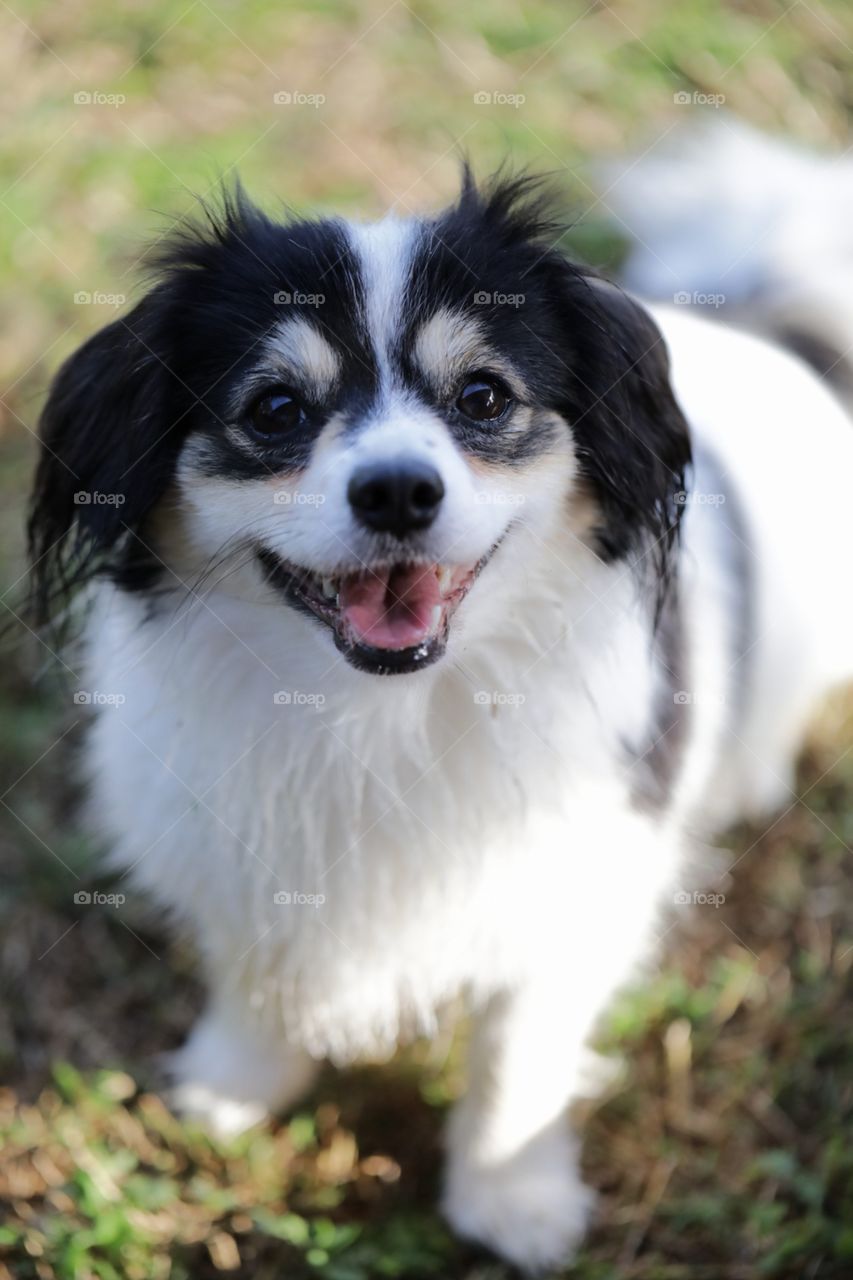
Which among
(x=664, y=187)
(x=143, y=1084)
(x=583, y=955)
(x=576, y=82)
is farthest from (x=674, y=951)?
(x=576, y=82)

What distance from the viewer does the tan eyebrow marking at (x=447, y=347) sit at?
74.7 inches

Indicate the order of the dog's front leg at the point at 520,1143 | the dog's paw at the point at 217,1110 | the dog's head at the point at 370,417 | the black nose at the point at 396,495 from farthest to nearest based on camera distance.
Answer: the dog's paw at the point at 217,1110 → the dog's front leg at the point at 520,1143 → the dog's head at the point at 370,417 → the black nose at the point at 396,495

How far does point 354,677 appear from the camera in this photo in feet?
6.43

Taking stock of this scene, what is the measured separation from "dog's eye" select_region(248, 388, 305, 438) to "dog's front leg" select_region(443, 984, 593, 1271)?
1177 millimetres

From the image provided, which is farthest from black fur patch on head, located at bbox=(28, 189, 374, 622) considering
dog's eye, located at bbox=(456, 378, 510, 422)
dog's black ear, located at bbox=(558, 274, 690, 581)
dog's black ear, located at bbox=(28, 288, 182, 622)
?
dog's black ear, located at bbox=(558, 274, 690, 581)

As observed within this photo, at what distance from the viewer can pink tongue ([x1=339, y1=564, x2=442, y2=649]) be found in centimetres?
187

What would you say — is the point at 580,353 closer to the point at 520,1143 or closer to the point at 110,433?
the point at 110,433

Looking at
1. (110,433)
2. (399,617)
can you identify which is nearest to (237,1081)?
(399,617)

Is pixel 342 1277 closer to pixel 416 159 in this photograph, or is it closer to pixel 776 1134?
pixel 776 1134

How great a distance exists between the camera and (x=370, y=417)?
1.85m

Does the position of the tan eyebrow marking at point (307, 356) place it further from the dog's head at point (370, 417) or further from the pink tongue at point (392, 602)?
the pink tongue at point (392, 602)

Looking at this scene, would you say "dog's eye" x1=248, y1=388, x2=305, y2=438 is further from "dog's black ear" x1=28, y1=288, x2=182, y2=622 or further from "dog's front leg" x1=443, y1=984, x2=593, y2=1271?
"dog's front leg" x1=443, y1=984, x2=593, y2=1271

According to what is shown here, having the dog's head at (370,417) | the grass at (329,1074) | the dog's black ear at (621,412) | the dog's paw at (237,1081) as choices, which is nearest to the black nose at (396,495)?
the dog's head at (370,417)

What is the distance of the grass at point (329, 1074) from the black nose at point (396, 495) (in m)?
0.76
